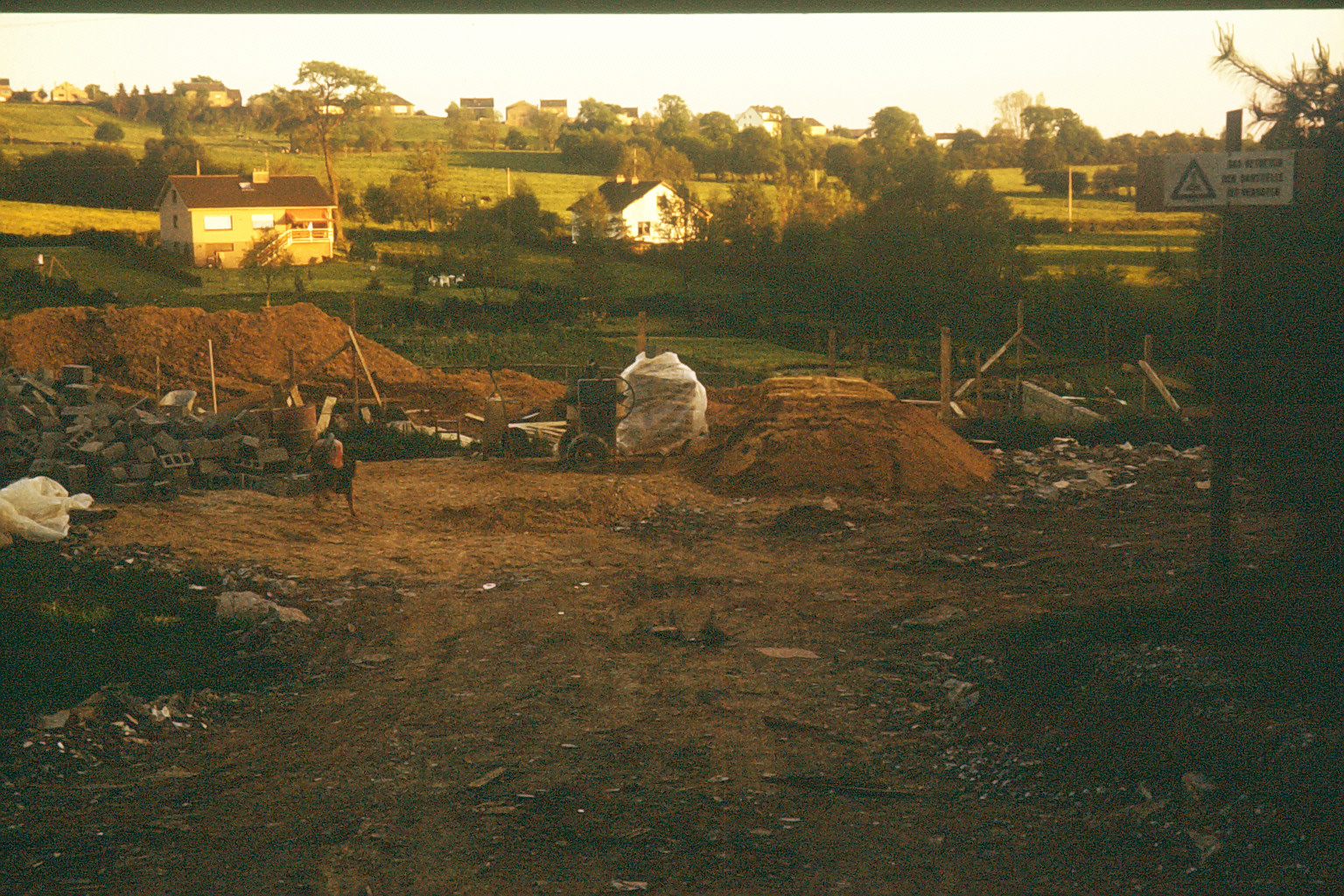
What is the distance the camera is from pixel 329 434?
14.7m

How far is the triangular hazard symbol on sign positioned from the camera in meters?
6.66

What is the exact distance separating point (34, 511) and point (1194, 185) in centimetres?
1245

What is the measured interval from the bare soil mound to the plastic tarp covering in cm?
755

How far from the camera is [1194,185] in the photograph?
6.74 metres

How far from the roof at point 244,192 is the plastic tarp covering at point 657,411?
39.6m

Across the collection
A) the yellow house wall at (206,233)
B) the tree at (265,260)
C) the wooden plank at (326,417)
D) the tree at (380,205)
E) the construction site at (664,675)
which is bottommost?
the construction site at (664,675)

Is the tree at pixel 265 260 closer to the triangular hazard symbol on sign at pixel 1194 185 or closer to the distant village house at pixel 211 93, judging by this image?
the distant village house at pixel 211 93

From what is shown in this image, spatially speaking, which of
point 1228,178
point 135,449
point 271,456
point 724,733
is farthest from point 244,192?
point 1228,178

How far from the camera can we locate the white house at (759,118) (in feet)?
288

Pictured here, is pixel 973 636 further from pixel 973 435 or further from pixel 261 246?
pixel 261 246

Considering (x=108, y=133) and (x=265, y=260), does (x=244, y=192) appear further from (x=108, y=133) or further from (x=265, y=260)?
(x=108, y=133)

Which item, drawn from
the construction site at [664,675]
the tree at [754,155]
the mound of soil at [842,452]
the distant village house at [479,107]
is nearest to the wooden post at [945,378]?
the mound of soil at [842,452]

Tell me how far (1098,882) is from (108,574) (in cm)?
965

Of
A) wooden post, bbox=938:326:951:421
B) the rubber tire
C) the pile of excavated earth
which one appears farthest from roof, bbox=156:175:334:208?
wooden post, bbox=938:326:951:421
